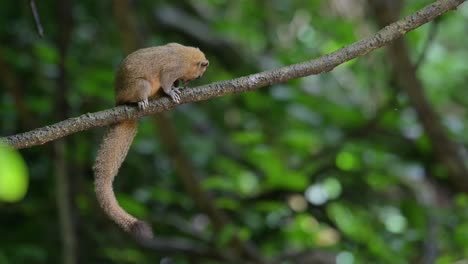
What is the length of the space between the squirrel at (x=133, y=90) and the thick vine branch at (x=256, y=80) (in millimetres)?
112

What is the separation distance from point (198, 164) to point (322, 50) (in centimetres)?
123

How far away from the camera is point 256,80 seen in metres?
2.12

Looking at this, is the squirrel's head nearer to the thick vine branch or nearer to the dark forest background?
the thick vine branch

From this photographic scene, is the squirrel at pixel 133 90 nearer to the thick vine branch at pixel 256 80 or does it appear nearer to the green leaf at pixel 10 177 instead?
the thick vine branch at pixel 256 80

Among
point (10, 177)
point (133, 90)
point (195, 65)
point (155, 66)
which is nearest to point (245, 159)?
point (195, 65)

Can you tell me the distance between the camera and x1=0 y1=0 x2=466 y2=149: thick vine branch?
2008 millimetres

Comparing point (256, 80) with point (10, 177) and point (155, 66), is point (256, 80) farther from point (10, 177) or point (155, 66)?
point (10, 177)

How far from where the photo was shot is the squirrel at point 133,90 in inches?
89.0

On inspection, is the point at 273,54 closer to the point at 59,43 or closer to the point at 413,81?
the point at 413,81

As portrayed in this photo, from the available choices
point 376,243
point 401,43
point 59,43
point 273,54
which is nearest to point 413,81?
point 401,43

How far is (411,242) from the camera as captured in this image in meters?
4.39

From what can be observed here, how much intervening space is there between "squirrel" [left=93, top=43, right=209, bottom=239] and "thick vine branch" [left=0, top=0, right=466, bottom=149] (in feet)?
0.37

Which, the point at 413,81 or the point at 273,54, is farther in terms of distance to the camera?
the point at 273,54

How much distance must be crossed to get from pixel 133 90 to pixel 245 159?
2.75 metres
